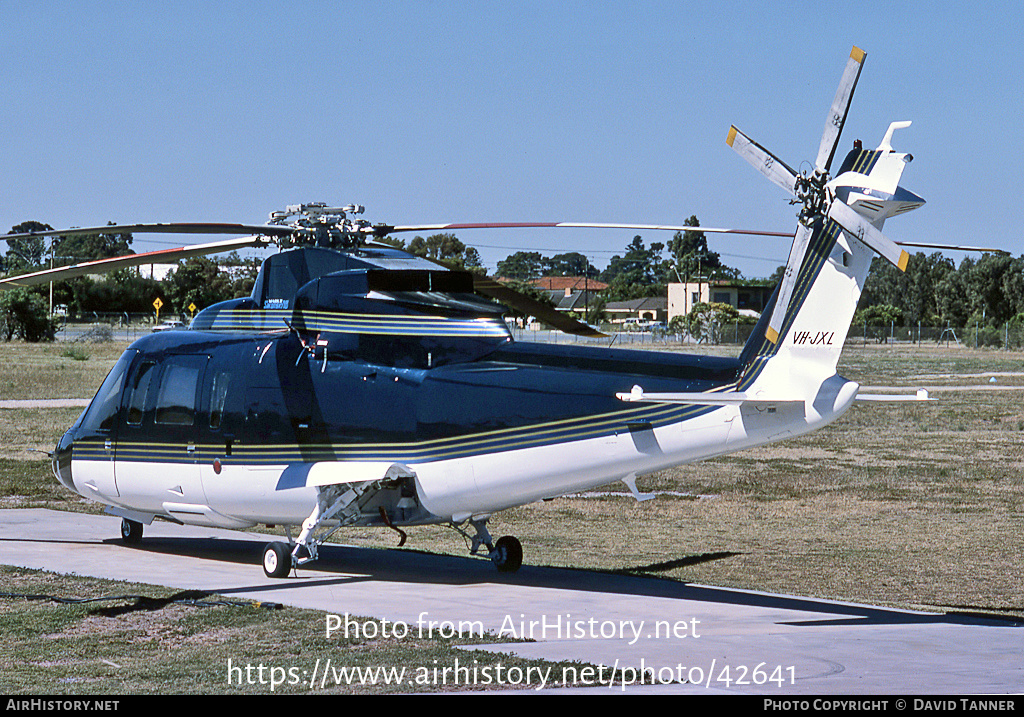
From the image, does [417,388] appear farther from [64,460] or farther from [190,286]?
[190,286]

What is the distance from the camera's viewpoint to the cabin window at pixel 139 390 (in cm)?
1605

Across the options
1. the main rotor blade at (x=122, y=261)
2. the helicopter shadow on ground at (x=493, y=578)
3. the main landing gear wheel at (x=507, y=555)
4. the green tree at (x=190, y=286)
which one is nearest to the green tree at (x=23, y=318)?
the green tree at (x=190, y=286)

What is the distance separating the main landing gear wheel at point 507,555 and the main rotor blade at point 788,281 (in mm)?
4262

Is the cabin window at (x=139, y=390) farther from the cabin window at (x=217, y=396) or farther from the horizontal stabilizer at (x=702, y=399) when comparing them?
the horizontal stabilizer at (x=702, y=399)

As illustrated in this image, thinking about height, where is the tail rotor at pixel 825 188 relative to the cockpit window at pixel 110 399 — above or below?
above

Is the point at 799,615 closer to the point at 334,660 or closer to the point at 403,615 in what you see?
the point at 403,615

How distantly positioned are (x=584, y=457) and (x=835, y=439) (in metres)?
23.0

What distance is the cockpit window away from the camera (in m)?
16.4

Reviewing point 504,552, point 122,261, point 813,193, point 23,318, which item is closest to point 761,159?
point 813,193

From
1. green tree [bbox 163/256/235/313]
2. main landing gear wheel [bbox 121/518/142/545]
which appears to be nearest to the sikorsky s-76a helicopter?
main landing gear wheel [bbox 121/518/142/545]

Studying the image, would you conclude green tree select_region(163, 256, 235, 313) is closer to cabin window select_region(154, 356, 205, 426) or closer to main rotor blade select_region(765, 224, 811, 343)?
cabin window select_region(154, 356, 205, 426)

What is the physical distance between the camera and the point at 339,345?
14359 mm

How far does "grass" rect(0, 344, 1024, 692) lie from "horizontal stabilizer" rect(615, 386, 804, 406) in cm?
281
